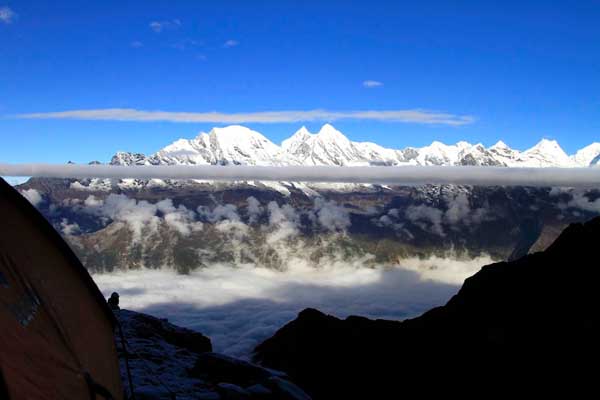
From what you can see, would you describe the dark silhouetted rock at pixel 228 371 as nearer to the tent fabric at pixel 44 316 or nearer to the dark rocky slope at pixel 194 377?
the dark rocky slope at pixel 194 377

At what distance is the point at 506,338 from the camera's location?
113188mm

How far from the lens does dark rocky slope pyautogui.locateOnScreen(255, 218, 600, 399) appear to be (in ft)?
311

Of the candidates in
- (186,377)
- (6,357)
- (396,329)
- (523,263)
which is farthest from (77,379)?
(396,329)

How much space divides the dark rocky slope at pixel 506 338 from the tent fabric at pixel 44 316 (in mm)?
86295

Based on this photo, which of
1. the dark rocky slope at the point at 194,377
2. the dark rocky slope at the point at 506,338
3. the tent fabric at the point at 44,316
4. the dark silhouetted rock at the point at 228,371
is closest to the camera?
the tent fabric at the point at 44,316

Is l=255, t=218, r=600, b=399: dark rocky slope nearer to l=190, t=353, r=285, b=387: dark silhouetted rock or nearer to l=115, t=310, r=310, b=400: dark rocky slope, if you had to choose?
l=190, t=353, r=285, b=387: dark silhouetted rock

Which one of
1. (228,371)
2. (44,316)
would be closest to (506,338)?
(228,371)

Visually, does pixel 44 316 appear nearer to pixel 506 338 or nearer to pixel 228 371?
pixel 228 371

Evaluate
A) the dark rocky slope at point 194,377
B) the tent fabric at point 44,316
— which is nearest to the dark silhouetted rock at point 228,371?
the dark rocky slope at point 194,377

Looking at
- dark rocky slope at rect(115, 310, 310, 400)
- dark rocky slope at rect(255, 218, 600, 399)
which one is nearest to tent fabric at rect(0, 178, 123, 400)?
dark rocky slope at rect(115, 310, 310, 400)

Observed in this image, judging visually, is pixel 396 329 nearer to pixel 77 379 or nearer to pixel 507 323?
pixel 507 323

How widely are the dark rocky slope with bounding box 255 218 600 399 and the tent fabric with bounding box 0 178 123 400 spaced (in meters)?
86.3

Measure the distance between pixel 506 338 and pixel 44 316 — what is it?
113787 mm

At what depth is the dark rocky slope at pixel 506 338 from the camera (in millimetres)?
94750
